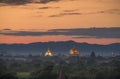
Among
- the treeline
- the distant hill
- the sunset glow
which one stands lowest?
the treeline

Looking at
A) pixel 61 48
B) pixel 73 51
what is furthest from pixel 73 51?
pixel 61 48

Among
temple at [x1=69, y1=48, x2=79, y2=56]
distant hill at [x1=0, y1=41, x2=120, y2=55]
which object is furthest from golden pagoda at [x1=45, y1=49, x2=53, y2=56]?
temple at [x1=69, y1=48, x2=79, y2=56]

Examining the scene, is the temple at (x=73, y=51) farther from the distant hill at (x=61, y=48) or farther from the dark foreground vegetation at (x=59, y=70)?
the dark foreground vegetation at (x=59, y=70)

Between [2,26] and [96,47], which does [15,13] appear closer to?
[2,26]

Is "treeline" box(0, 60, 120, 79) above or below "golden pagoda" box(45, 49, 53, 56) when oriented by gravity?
below

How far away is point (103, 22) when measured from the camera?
5457 millimetres

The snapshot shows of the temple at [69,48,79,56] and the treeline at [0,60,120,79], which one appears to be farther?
the temple at [69,48,79,56]

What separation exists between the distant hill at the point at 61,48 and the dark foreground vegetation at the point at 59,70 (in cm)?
16

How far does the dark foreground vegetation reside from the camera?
5.35 metres

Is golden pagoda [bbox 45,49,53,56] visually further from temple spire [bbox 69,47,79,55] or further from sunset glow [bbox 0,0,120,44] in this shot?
temple spire [bbox 69,47,79,55]

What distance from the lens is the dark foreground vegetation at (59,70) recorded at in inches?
211

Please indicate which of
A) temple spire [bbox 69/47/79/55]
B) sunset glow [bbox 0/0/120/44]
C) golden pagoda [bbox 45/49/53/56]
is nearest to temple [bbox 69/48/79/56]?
temple spire [bbox 69/47/79/55]

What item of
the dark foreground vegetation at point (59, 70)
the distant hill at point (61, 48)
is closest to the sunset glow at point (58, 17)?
the distant hill at point (61, 48)

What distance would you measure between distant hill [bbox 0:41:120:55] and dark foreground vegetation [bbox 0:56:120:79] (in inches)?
6.4
